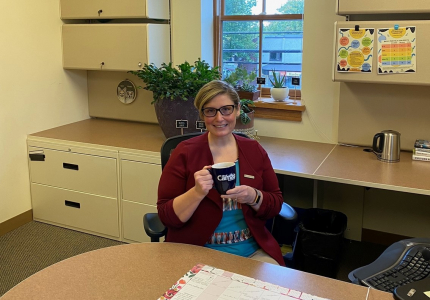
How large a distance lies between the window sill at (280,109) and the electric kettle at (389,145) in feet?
2.01

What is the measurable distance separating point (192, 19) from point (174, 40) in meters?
0.22

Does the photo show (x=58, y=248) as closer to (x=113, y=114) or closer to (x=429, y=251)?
(x=113, y=114)

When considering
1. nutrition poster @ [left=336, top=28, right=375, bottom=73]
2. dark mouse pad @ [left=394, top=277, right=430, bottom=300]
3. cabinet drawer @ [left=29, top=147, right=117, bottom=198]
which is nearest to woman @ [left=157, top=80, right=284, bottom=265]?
dark mouse pad @ [left=394, top=277, right=430, bottom=300]

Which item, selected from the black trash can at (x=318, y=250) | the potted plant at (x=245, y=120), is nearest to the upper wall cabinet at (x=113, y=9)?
the potted plant at (x=245, y=120)

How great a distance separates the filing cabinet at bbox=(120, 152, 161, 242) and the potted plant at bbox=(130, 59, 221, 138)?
0.94 ft

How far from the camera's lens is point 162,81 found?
289 centimetres

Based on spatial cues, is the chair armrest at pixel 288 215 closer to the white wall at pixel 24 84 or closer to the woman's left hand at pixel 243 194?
the woman's left hand at pixel 243 194

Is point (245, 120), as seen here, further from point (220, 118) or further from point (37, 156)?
point (37, 156)

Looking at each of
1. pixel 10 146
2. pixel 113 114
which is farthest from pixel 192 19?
pixel 10 146

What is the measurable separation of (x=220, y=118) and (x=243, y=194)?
1.02 feet

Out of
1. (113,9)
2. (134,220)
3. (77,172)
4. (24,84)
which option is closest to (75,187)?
(77,172)

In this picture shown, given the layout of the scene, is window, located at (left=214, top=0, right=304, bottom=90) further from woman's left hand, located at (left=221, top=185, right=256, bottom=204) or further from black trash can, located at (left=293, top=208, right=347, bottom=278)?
woman's left hand, located at (left=221, top=185, right=256, bottom=204)

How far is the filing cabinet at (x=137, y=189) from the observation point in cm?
290

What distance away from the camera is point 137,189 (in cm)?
298
